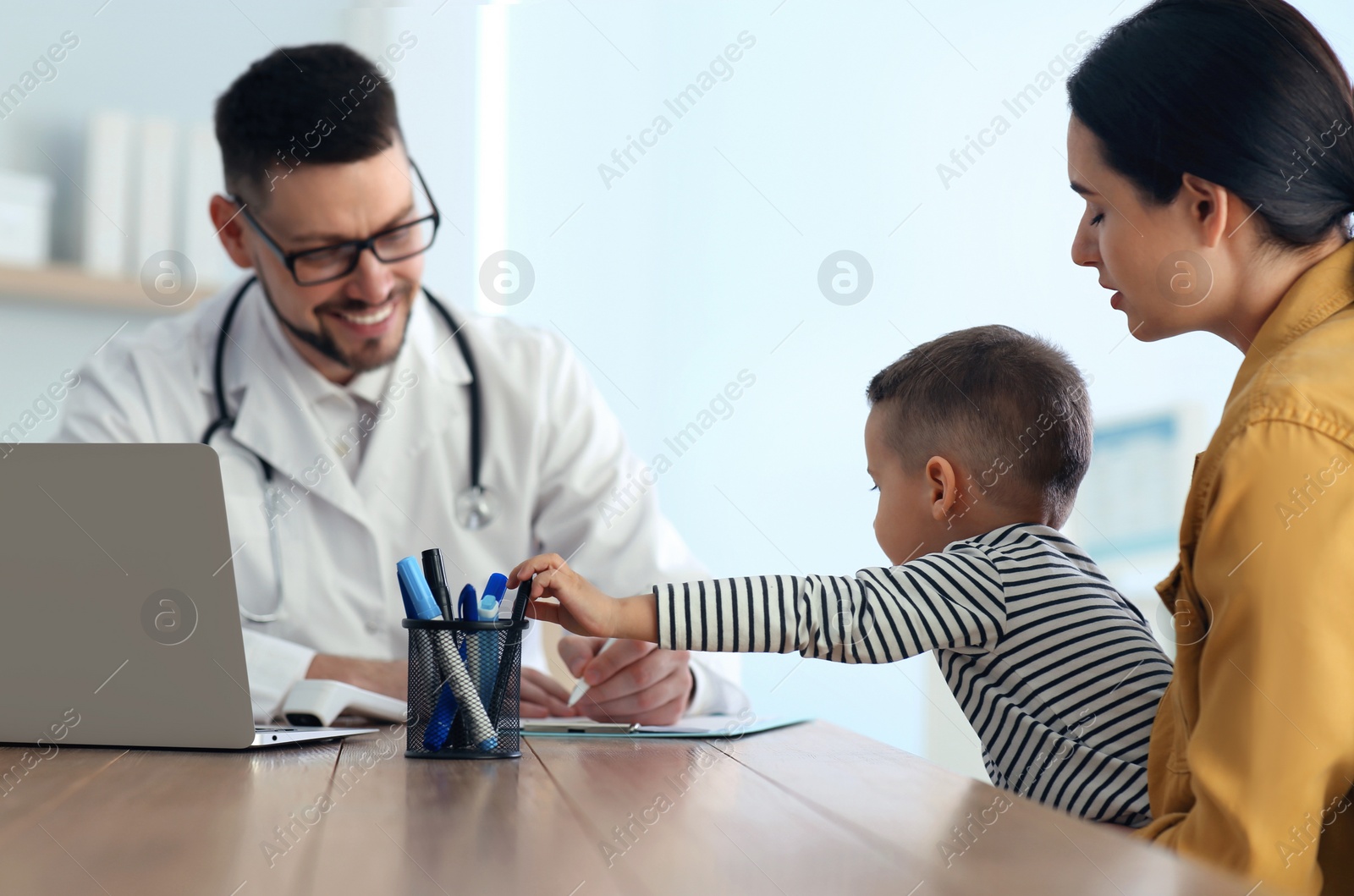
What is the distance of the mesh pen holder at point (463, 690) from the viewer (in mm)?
712

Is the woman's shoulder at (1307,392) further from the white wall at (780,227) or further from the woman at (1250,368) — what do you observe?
the white wall at (780,227)

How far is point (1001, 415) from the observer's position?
0.94 meters

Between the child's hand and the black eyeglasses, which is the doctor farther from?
the child's hand

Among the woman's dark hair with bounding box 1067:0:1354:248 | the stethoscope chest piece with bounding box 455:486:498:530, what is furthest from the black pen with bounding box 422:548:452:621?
the stethoscope chest piece with bounding box 455:486:498:530

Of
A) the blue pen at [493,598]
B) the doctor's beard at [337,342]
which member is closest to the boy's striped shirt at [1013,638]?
the blue pen at [493,598]

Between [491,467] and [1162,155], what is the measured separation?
109cm

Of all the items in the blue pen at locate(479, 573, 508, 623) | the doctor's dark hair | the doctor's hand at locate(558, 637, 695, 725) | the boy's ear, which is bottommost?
the boy's ear

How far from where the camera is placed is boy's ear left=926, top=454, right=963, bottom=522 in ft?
3.04

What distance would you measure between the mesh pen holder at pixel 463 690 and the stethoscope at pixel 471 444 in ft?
2.58

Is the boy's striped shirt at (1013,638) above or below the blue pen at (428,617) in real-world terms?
below

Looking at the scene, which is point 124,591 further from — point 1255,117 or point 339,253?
point 339,253

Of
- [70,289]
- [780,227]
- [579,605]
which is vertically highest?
[70,289]

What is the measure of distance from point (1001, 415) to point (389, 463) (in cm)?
96

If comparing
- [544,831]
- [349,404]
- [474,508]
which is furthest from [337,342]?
[544,831]
